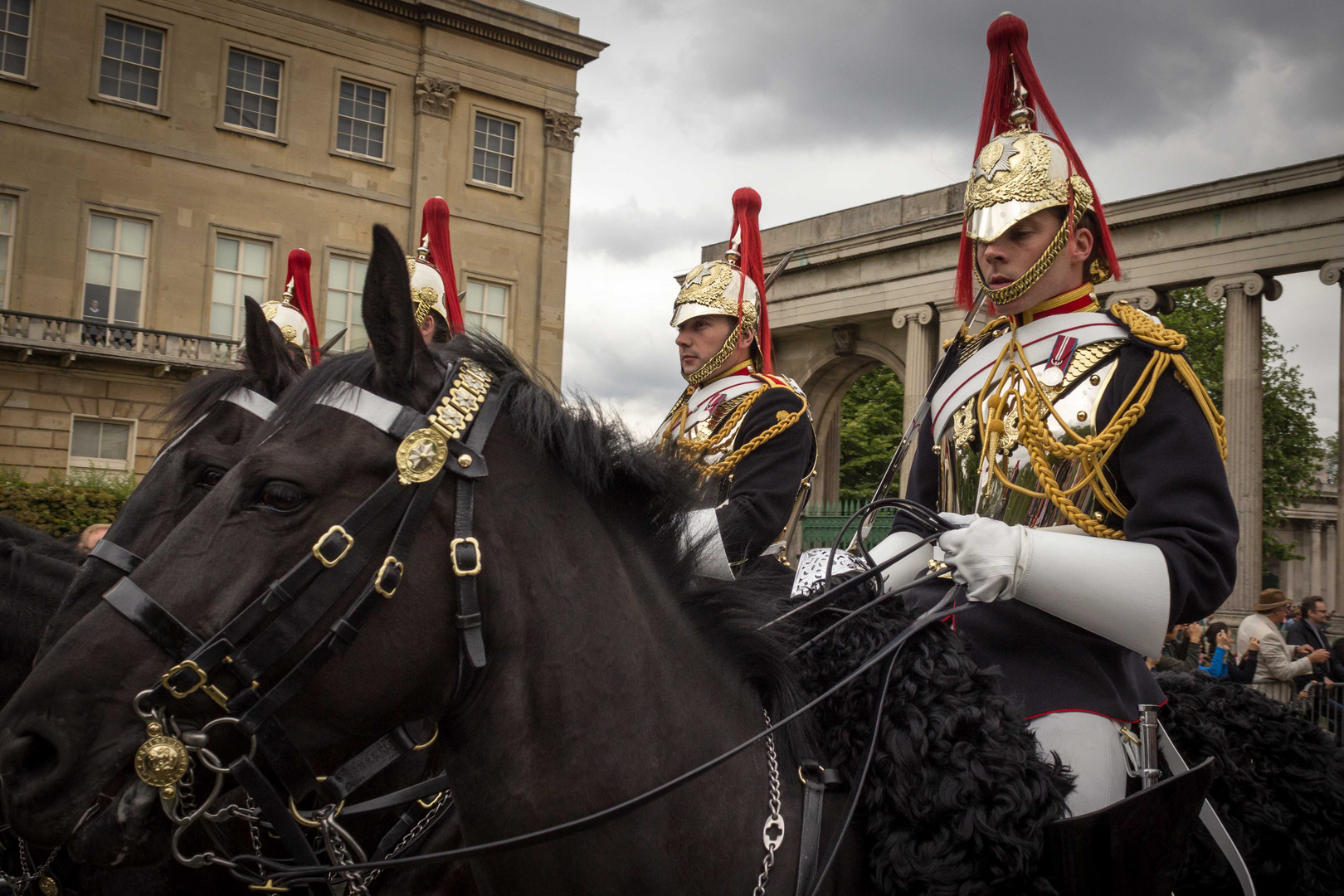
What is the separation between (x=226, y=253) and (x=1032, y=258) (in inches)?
1011

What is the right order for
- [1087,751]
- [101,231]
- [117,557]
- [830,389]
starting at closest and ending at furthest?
[1087,751] < [117,557] < [101,231] < [830,389]

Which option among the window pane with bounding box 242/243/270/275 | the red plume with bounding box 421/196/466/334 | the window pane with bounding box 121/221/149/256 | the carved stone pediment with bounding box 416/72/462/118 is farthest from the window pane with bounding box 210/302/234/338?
the red plume with bounding box 421/196/466/334

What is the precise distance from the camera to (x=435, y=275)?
22.3 feet

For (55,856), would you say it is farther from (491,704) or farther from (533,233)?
(533,233)

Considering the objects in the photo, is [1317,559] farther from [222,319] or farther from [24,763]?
[24,763]

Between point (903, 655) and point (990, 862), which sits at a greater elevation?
point (903, 655)

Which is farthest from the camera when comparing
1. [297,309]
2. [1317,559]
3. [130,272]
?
[1317,559]

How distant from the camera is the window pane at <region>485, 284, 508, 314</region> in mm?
28266

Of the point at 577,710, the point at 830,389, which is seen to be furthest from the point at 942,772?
the point at 830,389

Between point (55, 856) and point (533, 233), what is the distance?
2606 centimetres

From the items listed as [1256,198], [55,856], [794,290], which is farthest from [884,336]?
[55,856]

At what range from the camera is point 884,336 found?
92.6 ft

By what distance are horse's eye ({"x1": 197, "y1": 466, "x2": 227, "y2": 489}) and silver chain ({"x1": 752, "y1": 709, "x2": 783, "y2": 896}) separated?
1798 millimetres

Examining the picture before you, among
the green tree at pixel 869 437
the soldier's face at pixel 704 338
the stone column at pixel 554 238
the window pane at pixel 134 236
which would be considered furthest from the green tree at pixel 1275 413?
the soldier's face at pixel 704 338
